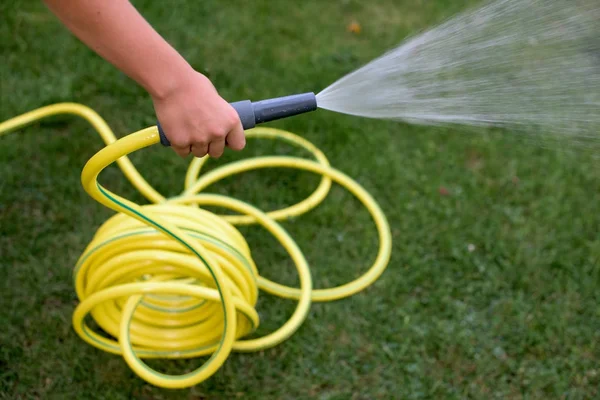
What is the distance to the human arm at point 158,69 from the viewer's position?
1433 millimetres

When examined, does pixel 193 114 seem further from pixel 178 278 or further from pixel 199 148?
pixel 178 278

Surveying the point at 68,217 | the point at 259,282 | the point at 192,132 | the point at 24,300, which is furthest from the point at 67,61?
the point at 192,132

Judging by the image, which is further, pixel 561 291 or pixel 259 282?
pixel 561 291

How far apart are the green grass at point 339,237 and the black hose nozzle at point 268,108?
1167 millimetres

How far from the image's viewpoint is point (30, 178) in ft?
9.91

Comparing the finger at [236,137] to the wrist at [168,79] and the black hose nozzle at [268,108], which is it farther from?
the wrist at [168,79]

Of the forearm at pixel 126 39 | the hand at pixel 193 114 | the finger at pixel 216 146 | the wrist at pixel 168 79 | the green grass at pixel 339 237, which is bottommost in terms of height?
the green grass at pixel 339 237

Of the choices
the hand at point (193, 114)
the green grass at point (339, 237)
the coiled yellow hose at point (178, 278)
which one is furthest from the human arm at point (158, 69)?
the green grass at point (339, 237)

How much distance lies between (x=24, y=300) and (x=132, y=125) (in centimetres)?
122

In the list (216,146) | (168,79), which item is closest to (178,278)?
(216,146)

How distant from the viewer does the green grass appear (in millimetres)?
2449

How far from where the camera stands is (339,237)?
9.76 feet

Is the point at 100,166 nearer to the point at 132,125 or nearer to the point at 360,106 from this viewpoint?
the point at 360,106

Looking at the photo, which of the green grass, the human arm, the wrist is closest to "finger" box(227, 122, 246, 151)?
the human arm
